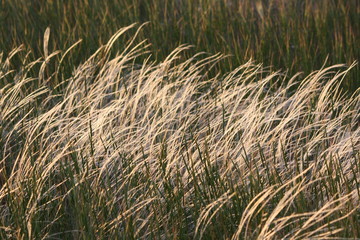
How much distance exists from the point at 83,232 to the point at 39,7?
324 centimetres

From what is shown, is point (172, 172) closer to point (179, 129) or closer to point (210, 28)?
point (179, 129)

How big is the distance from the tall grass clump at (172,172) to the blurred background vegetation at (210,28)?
48cm

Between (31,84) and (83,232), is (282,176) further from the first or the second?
(31,84)

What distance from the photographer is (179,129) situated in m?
3.20

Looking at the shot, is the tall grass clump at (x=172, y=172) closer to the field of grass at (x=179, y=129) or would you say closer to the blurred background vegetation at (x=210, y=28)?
the field of grass at (x=179, y=129)

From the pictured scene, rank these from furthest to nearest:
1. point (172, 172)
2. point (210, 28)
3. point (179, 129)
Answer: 1. point (210, 28)
2. point (179, 129)
3. point (172, 172)

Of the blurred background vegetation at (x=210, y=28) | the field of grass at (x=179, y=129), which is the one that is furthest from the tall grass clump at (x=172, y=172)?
the blurred background vegetation at (x=210, y=28)

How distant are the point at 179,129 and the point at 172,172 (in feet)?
0.82

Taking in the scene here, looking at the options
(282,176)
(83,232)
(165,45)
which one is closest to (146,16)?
(165,45)

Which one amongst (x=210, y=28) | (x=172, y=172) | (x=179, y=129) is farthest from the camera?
(x=210, y=28)

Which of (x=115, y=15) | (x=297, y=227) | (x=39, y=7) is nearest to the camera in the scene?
(x=297, y=227)

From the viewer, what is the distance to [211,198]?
9.04 feet

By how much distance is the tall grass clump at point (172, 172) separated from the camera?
2611 mm

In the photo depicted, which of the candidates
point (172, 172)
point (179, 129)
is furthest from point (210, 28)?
point (172, 172)
